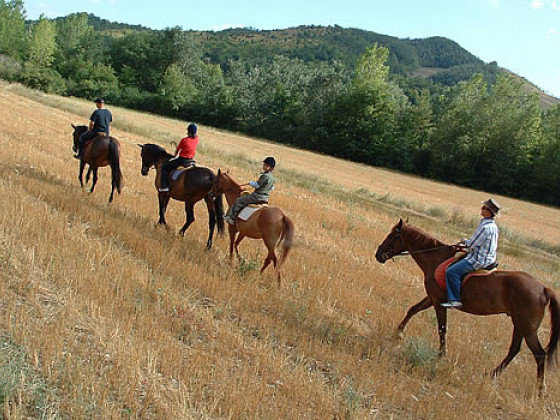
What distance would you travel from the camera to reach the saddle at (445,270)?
722 centimetres

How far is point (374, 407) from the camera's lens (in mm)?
5145

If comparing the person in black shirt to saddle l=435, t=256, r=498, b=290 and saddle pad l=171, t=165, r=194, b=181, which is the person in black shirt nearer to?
saddle pad l=171, t=165, r=194, b=181

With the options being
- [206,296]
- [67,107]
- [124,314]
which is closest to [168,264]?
[206,296]

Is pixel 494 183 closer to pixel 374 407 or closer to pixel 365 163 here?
pixel 365 163

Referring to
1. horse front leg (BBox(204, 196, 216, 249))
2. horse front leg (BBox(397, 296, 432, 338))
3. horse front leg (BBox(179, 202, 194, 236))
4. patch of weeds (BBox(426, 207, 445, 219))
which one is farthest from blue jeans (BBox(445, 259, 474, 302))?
patch of weeds (BBox(426, 207, 445, 219))

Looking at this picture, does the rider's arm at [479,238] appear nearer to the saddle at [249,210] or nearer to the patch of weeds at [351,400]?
the patch of weeds at [351,400]

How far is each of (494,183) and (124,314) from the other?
60.2 m

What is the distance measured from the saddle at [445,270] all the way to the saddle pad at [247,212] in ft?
11.9

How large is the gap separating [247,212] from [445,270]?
12.8 ft

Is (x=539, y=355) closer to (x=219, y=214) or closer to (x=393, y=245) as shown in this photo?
(x=393, y=245)

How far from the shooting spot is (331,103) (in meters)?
71.9

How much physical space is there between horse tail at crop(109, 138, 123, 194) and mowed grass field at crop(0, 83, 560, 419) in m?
Answer: 0.54

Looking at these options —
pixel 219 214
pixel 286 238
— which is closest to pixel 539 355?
pixel 286 238

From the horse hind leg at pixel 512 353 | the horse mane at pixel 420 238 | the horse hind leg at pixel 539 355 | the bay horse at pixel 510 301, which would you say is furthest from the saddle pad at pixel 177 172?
the horse hind leg at pixel 539 355
